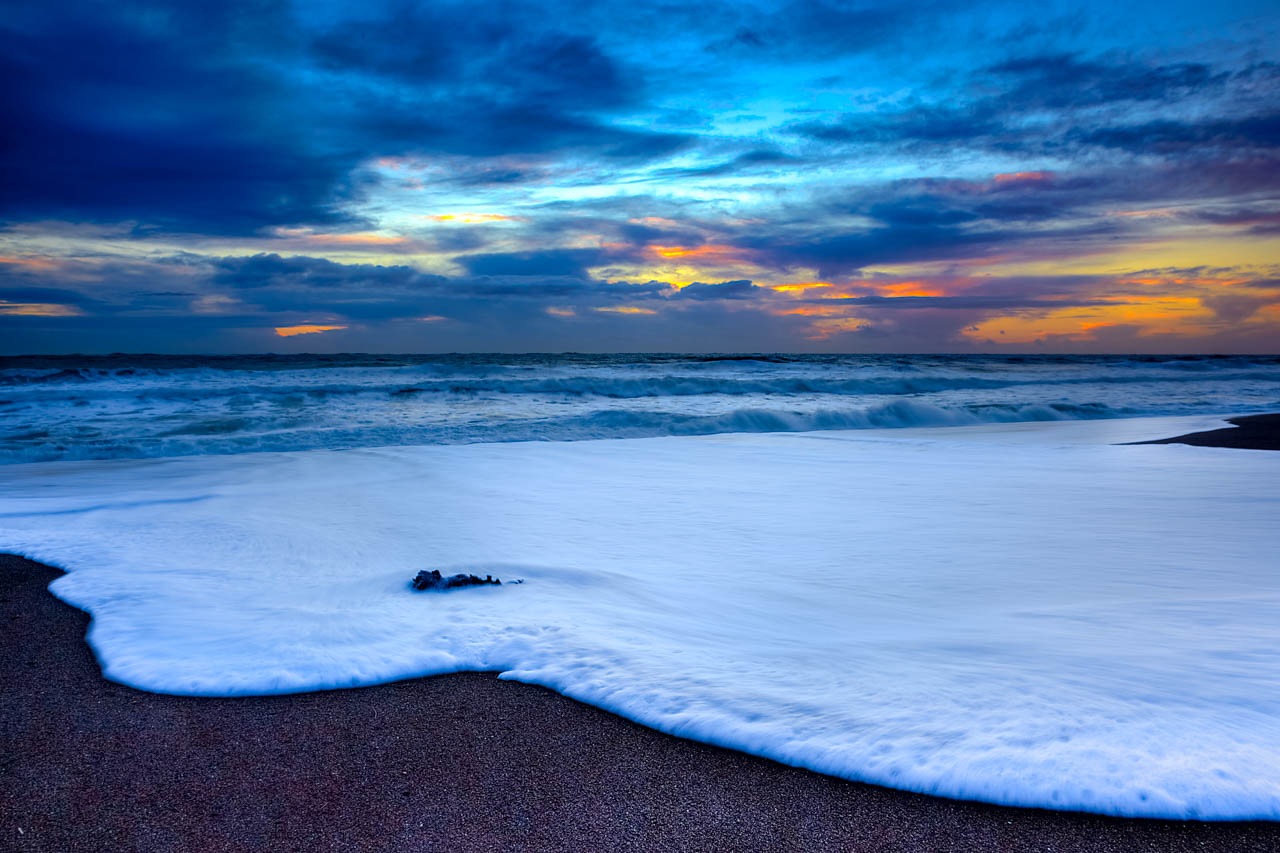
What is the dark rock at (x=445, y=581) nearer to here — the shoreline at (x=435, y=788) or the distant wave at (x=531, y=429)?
the shoreline at (x=435, y=788)

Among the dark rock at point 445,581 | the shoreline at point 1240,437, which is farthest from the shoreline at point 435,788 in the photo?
the shoreline at point 1240,437

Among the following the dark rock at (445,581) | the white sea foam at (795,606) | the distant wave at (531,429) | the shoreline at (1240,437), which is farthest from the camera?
the distant wave at (531,429)

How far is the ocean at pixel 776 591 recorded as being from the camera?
195 cm

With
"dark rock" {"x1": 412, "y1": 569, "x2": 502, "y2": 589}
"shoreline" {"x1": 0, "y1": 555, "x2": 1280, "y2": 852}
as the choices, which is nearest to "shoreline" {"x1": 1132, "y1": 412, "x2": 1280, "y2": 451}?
"dark rock" {"x1": 412, "y1": 569, "x2": 502, "y2": 589}

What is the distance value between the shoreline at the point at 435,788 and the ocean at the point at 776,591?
8 centimetres

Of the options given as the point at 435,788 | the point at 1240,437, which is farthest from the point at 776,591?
the point at 1240,437

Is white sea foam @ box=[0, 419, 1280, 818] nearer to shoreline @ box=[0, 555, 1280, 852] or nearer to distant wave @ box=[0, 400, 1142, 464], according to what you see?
shoreline @ box=[0, 555, 1280, 852]

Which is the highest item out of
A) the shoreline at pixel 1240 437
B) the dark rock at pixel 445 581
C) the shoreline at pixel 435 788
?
the dark rock at pixel 445 581

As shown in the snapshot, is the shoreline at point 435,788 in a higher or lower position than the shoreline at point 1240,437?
lower

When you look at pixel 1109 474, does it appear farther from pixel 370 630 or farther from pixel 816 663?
pixel 370 630

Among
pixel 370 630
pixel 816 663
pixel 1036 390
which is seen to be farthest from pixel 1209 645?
pixel 1036 390

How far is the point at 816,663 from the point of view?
245cm

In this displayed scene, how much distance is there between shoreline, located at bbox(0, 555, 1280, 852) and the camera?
5.35 ft

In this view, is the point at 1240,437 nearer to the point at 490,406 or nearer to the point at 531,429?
the point at 531,429
